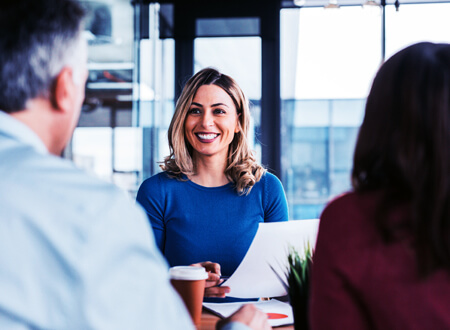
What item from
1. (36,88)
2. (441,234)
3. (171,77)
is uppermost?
(171,77)

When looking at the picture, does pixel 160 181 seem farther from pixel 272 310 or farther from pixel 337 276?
pixel 337 276

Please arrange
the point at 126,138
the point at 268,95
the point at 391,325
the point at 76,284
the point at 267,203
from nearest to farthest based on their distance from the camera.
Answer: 1. the point at 76,284
2. the point at 391,325
3. the point at 267,203
4. the point at 126,138
5. the point at 268,95

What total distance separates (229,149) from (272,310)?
106cm

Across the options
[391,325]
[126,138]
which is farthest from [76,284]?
[126,138]

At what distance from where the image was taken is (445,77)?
2.68 ft

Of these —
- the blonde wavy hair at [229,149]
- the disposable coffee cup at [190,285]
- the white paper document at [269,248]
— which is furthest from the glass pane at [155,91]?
the disposable coffee cup at [190,285]

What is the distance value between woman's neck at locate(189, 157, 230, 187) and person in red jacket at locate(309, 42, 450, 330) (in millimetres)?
1315

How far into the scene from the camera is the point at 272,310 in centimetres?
136

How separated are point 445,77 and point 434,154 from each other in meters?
0.14

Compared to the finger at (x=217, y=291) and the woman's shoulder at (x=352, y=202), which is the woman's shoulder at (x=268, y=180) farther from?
the woman's shoulder at (x=352, y=202)

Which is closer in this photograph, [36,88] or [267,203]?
[36,88]

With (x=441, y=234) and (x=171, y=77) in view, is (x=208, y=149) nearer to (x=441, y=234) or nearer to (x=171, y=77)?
(x=441, y=234)

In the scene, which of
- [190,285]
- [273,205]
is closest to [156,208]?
[273,205]

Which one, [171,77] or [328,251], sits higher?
[171,77]
